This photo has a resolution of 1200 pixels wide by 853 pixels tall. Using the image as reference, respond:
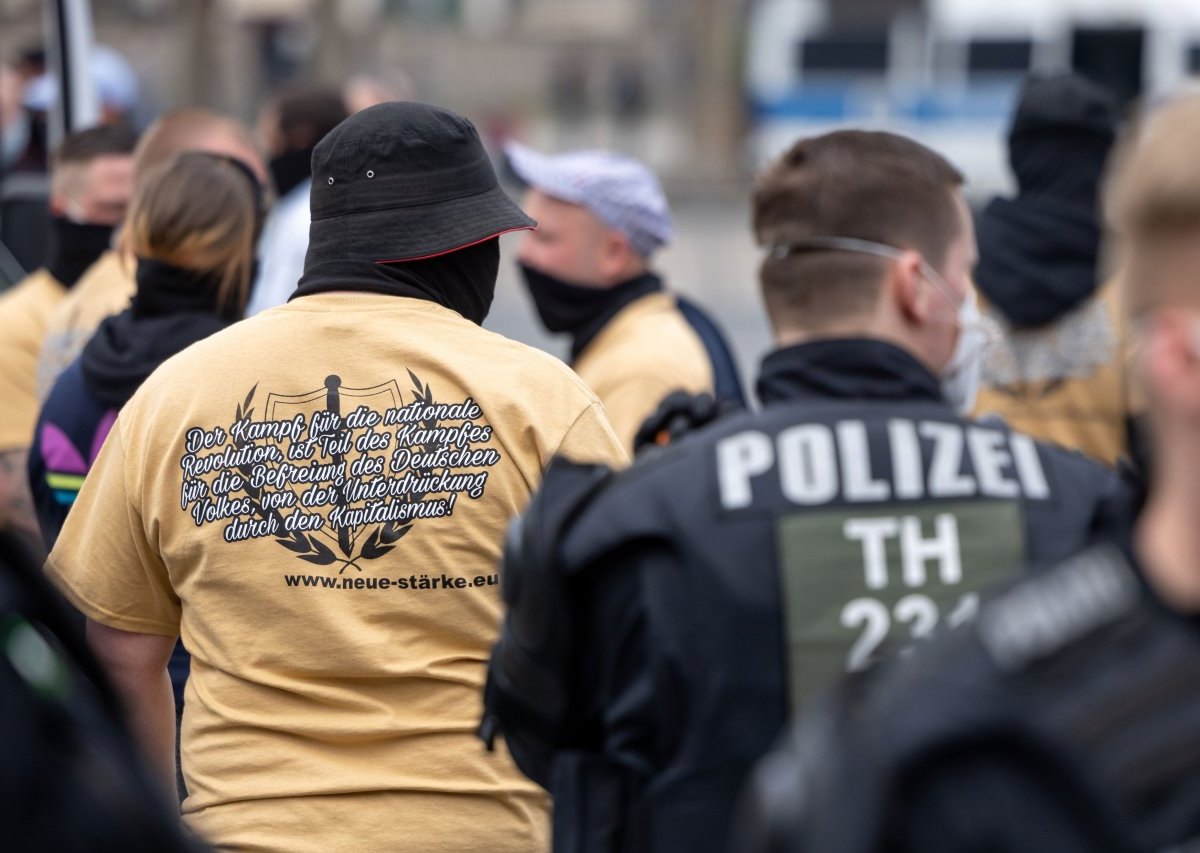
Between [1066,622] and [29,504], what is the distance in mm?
3395

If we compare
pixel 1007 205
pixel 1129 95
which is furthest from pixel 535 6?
pixel 1007 205

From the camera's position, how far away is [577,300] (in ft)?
16.5

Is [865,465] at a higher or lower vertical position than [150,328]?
higher

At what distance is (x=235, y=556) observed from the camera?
288 centimetres

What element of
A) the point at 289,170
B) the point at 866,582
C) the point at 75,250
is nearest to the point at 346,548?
the point at 866,582

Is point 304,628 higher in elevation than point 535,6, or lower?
higher

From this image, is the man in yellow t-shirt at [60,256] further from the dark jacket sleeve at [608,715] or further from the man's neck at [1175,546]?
the man's neck at [1175,546]

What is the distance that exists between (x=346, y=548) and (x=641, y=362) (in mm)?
1906

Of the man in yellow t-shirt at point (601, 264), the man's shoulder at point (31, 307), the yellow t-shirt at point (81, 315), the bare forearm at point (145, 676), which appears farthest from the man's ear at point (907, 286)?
the man's shoulder at point (31, 307)

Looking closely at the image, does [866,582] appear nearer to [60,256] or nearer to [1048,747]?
[1048,747]

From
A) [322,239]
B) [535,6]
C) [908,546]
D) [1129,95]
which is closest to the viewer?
[908,546]

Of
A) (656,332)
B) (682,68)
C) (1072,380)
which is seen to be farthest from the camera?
(682,68)

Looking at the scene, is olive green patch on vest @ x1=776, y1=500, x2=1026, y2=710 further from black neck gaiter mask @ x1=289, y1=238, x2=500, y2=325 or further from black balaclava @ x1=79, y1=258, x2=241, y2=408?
black balaclava @ x1=79, y1=258, x2=241, y2=408

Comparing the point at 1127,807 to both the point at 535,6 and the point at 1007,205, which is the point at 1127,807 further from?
the point at 535,6
